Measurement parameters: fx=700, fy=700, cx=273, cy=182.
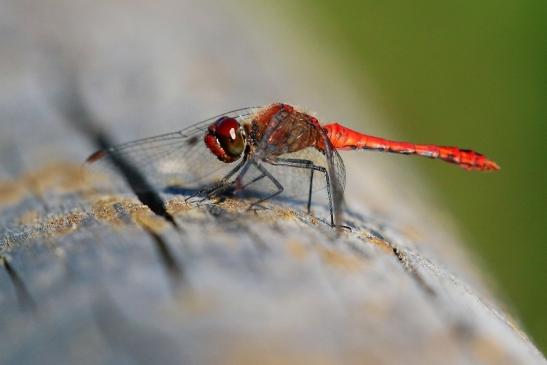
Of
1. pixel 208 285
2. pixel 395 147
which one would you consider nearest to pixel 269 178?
pixel 395 147

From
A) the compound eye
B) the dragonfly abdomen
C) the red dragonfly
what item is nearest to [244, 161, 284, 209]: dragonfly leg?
the red dragonfly

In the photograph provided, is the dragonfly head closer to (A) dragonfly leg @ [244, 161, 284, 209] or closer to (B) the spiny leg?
(A) dragonfly leg @ [244, 161, 284, 209]

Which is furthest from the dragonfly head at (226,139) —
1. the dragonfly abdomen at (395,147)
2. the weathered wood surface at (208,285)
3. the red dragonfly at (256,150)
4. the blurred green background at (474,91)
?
the blurred green background at (474,91)

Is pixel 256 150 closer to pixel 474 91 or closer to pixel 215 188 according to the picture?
pixel 215 188

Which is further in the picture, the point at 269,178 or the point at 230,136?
the point at 230,136

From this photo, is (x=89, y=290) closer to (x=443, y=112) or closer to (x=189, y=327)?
(x=189, y=327)

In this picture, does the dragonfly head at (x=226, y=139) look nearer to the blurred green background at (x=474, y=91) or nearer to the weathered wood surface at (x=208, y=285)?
the weathered wood surface at (x=208, y=285)
